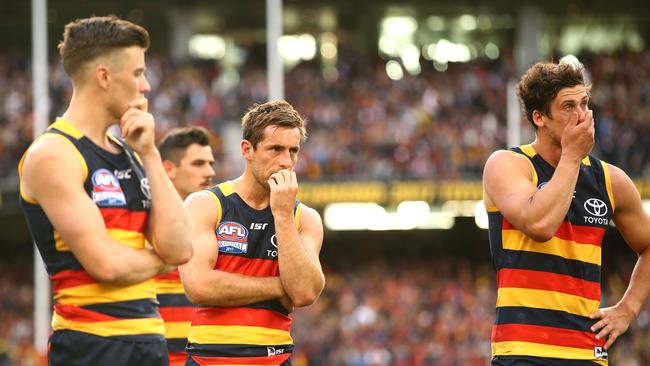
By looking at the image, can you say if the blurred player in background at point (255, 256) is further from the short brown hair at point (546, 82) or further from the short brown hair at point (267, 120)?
the short brown hair at point (546, 82)

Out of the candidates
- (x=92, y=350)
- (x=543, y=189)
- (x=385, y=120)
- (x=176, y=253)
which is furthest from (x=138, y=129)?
(x=385, y=120)

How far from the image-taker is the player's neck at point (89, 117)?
448cm

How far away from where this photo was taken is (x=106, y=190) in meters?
4.40

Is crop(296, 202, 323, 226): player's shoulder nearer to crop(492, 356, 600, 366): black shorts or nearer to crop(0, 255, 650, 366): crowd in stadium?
crop(492, 356, 600, 366): black shorts

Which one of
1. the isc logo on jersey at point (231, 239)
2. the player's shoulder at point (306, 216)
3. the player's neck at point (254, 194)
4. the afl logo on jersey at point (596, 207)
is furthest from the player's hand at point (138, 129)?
the afl logo on jersey at point (596, 207)

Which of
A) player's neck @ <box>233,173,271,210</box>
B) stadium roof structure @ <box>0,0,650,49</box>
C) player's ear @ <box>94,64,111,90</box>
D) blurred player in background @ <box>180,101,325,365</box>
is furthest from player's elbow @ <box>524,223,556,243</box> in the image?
stadium roof structure @ <box>0,0,650,49</box>

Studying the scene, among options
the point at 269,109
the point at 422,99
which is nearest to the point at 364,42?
the point at 422,99

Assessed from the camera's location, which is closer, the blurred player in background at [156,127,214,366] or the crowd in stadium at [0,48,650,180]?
the blurred player in background at [156,127,214,366]

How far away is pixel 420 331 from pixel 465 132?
535 centimetres

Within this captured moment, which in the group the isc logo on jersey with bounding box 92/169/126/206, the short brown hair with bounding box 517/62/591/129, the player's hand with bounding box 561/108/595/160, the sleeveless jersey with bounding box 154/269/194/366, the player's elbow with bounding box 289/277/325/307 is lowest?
the sleeveless jersey with bounding box 154/269/194/366

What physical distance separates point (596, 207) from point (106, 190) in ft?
8.33

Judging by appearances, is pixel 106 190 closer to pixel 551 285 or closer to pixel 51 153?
pixel 51 153

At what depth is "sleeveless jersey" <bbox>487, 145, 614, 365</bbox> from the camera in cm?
538

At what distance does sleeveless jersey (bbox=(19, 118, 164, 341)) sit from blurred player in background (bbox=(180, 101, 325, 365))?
85 cm
